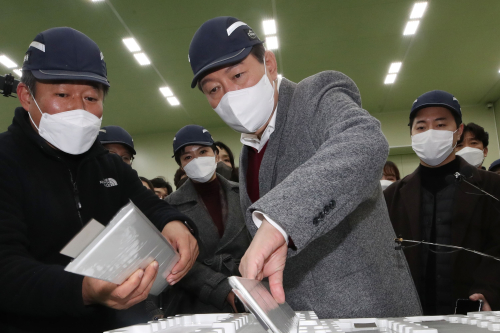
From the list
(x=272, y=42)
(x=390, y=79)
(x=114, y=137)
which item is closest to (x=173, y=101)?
(x=272, y=42)

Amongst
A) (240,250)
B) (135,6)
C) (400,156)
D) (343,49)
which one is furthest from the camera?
(400,156)

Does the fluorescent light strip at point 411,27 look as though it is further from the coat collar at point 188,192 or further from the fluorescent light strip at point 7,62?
the fluorescent light strip at point 7,62

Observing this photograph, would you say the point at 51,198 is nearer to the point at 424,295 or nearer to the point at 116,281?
the point at 116,281

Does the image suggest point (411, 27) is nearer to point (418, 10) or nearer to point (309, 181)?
point (418, 10)

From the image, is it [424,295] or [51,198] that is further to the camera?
[424,295]

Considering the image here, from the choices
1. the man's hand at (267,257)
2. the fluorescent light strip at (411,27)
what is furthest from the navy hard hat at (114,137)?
the fluorescent light strip at (411,27)

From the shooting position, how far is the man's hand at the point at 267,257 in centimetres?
71

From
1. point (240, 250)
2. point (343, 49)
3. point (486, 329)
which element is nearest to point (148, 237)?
point (486, 329)

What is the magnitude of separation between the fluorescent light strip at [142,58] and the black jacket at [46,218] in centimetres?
553

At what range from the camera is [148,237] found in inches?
34.4

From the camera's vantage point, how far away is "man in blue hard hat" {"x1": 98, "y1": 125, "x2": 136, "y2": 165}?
9.57ft

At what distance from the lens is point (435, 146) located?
246 centimetres

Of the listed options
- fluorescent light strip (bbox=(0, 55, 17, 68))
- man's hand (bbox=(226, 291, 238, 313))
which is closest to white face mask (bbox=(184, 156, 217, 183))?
man's hand (bbox=(226, 291, 238, 313))

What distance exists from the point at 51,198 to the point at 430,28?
21.7ft
